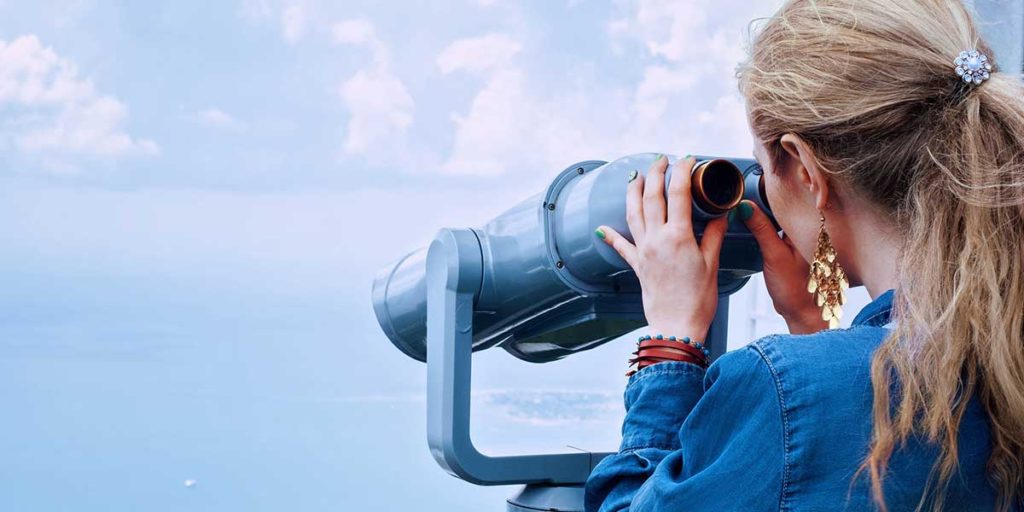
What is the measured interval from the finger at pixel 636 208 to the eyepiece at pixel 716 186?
4 cm

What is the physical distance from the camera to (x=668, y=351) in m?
0.72

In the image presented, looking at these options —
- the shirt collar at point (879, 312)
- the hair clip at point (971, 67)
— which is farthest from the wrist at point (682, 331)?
the hair clip at point (971, 67)

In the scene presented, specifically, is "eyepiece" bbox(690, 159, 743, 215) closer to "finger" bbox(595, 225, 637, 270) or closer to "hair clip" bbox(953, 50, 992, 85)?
"finger" bbox(595, 225, 637, 270)

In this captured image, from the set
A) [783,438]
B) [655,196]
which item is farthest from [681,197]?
[783,438]

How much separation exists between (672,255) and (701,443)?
178 millimetres

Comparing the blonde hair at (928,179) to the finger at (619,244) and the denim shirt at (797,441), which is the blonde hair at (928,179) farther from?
the finger at (619,244)

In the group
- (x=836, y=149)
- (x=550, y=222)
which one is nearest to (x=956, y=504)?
(x=836, y=149)

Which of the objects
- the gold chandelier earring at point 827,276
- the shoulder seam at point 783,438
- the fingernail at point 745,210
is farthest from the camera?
the fingernail at point 745,210

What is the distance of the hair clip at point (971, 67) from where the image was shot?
64 centimetres

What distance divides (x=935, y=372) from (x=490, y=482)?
442 mm

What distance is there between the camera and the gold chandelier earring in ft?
2.35

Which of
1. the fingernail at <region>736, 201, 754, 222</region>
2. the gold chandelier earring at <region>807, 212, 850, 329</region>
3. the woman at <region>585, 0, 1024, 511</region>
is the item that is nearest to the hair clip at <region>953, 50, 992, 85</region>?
the woman at <region>585, 0, 1024, 511</region>

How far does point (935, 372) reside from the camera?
58cm

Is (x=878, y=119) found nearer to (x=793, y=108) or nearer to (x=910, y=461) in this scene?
(x=793, y=108)
